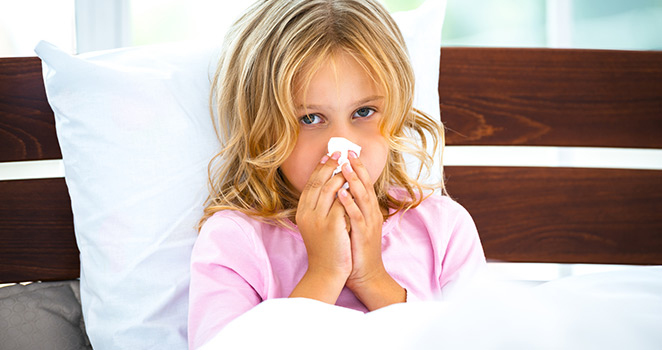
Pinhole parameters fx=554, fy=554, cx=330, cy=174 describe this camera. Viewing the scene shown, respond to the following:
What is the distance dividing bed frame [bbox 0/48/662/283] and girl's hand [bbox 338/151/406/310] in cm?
43

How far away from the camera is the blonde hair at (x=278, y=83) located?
3.02 ft

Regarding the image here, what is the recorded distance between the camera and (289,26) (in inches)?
37.0

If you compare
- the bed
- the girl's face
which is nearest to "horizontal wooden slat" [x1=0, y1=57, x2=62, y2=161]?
the bed

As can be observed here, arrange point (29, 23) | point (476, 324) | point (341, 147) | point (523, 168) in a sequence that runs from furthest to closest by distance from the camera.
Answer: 1. point (29, 23)
2. point (523, 168)
3. point (341, 147)
4. point (476, 324)

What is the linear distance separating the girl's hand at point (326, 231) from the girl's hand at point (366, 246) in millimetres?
19

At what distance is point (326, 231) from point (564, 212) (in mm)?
725

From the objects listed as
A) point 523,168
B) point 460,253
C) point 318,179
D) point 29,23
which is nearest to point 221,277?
point 318,179

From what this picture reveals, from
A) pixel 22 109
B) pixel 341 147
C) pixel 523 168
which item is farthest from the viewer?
pixel 523 168

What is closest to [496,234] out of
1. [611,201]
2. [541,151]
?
[611,201]

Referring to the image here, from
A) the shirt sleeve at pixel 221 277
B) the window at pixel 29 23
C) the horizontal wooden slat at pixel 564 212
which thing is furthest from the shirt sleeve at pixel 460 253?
the window at pixel 29 23

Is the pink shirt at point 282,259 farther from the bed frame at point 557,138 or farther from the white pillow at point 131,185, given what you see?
the bed frame at point 557,138

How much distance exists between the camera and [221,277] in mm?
914

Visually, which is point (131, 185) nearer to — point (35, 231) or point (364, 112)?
point (35, 231)

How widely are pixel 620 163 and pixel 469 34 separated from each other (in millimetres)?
667
